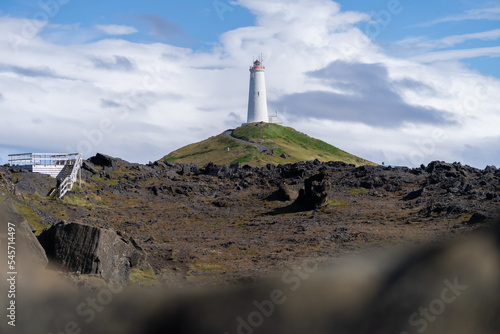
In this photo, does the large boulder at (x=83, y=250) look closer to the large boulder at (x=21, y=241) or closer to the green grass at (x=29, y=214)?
the large boulder at (x=21, y=241)

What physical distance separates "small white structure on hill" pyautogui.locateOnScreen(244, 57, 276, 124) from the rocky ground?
52795mm

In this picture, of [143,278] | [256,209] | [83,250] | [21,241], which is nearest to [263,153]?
[256,209]

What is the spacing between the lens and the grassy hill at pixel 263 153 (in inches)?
4035

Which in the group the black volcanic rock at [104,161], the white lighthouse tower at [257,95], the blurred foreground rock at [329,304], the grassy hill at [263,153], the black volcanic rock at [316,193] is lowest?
the blurred foreground rock at [329,304]

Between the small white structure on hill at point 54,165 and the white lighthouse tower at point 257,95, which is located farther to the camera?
the white lighthouse tower at point 257,95

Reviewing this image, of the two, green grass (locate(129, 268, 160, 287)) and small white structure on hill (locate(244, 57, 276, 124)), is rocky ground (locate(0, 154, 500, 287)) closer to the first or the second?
green grass (locate(129, 268, 160, 287))

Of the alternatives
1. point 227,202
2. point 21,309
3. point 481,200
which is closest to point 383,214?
point 481,200

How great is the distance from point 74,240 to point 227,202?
33.5 meters

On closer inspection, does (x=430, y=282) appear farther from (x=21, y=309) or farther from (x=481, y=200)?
(x=481, y=200)

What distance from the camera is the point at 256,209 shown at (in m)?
53.8

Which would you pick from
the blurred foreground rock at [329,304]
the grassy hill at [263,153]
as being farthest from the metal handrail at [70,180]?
the grassy hill at [263,153]

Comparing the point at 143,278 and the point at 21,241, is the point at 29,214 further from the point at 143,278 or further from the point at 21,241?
the point at 21,241

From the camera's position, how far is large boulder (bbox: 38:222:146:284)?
81.1ft

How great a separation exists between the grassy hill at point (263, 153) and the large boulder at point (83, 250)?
2699 inches
